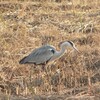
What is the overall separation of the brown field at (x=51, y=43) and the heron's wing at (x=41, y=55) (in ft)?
0.43

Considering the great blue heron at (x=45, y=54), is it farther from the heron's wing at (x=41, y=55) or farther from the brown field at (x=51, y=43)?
the brown field at (x=51, y=43)

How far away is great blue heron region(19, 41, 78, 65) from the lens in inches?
305

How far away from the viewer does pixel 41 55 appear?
785cm

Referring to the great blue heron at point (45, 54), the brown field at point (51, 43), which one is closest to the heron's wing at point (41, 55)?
the great blue heron at point (45, 54)

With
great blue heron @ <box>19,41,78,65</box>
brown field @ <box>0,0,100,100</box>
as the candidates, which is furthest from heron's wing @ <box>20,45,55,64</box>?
brown field @ <box>0,0,100,100</box>

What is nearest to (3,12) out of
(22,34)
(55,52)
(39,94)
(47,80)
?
(22,34)

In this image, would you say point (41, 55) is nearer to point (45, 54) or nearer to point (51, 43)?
point (45, 54)

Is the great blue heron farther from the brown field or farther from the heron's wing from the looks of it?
the brown field

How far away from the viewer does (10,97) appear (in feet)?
19.4

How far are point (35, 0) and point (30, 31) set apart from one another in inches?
128

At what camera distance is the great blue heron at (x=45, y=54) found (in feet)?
25.4

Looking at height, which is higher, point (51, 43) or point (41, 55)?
point (51, 43)

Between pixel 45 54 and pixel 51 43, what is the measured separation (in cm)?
111

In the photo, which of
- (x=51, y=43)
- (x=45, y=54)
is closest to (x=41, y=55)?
(x=45, y=54)
